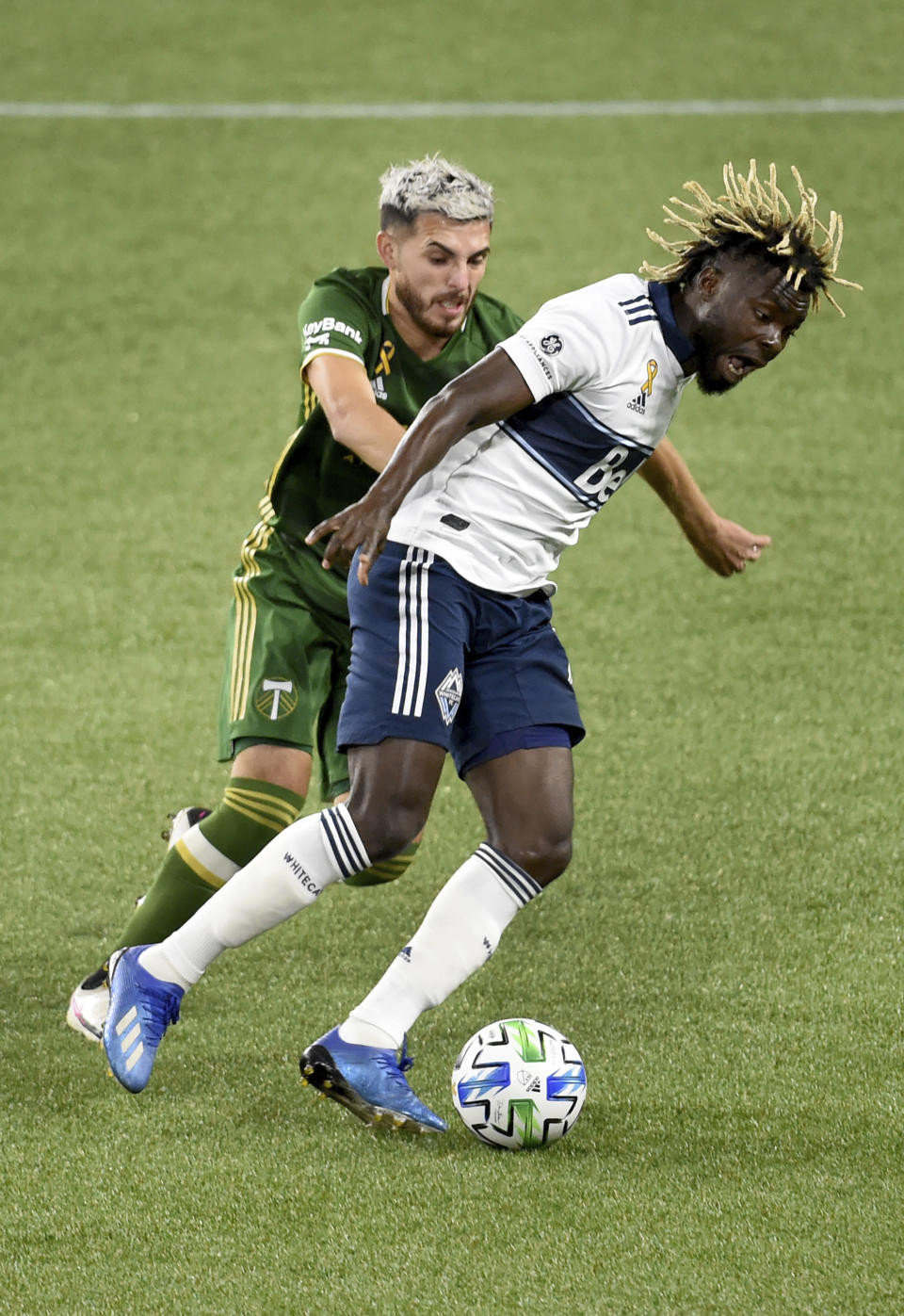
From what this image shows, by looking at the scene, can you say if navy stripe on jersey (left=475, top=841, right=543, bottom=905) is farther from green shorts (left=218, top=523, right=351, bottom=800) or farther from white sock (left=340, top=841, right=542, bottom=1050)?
green shorts (left=218, top=523, right=351, bottom=800)

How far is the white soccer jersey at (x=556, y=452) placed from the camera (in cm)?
368

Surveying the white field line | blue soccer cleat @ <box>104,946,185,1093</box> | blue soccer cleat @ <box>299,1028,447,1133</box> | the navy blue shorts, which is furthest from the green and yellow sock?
the white field line

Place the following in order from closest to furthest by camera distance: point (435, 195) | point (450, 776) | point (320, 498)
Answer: point (435, 195), point (320, 498), point (450, 776)

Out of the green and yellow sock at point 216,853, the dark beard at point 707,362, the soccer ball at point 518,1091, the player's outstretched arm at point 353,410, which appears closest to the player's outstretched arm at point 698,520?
the dark beard at point 707,362

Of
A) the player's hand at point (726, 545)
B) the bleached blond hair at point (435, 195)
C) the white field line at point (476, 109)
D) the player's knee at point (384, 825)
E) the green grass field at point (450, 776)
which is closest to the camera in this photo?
the green grass field at point (450, 776)

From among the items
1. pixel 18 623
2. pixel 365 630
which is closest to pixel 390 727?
pixel 365 630

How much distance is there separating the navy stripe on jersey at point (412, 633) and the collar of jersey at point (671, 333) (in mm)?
657

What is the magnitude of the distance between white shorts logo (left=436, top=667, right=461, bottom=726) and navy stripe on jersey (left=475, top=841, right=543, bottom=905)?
0.29 meters

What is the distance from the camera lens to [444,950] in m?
3.66

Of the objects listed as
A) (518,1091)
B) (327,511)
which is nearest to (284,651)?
(327,511)

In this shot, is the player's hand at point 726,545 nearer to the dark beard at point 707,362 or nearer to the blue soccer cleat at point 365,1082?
the dark beard at point 707,362

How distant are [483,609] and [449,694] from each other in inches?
8.7

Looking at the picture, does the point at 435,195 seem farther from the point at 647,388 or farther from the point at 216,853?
the point at 216,853

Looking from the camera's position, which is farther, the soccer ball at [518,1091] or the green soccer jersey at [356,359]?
the green soccer jersey at [356,359]
